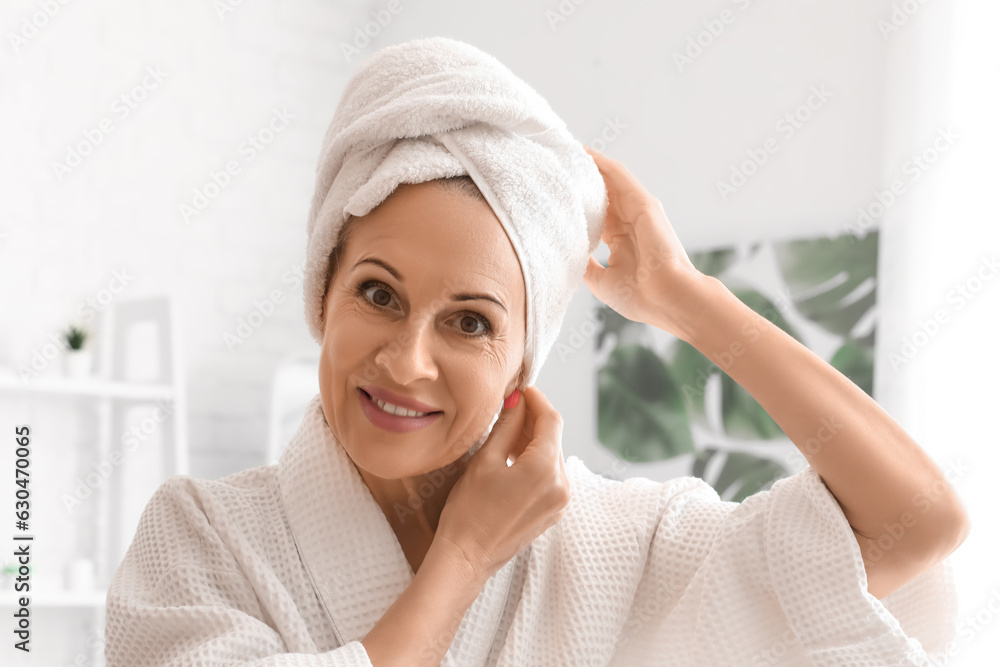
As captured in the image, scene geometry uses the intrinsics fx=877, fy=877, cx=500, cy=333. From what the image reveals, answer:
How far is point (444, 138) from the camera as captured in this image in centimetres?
93

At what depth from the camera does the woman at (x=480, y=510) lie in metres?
0.89

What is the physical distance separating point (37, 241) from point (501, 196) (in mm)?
2285

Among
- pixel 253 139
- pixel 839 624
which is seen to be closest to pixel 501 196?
pixel 839 624

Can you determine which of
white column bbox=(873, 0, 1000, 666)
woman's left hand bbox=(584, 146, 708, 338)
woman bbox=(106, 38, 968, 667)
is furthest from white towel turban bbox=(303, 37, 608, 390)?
white column bbox=(873, 0, 1000, 666)

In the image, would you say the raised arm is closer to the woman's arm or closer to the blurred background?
the woman's arm

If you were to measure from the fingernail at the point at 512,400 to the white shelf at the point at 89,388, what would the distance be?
1.94 m

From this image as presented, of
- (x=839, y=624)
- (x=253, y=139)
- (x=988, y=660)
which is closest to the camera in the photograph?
(x=839, y=624)

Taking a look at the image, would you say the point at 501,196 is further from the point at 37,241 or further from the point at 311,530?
the point at 37,241

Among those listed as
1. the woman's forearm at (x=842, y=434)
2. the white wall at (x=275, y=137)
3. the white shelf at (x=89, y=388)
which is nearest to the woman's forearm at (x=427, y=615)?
the woman's forearm at (x=842, y=434)

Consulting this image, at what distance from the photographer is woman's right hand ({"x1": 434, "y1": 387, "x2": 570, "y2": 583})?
3.07 ft

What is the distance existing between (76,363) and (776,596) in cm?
229

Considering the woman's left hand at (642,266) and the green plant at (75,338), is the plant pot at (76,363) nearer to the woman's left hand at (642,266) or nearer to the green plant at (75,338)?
the green plant at (75,338)

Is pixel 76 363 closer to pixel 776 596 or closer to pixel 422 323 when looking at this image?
pixel 422 323

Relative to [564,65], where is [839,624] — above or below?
below
